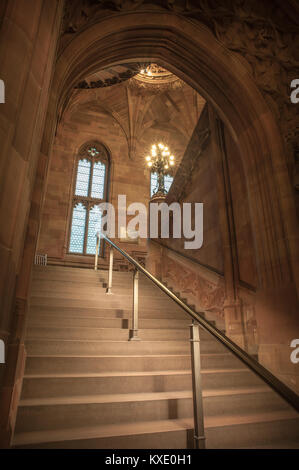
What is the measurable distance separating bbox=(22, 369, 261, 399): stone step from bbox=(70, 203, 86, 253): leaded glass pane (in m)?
9.27

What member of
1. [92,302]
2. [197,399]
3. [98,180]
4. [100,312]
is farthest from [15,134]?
[98,180]

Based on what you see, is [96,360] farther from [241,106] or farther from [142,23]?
[142,23]

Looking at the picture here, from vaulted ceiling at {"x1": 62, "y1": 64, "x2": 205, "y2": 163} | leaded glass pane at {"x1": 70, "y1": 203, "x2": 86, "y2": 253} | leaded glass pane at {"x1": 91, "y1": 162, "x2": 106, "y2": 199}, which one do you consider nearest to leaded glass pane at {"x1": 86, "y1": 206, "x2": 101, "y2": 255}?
leaded glass pane at {"x1": 70, "y1": 203, "x2": 86, "y2": 253}

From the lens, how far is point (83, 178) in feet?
39.7

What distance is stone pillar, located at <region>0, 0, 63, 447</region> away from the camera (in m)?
1.18

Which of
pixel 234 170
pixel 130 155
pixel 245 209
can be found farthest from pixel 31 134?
pixel 130 155

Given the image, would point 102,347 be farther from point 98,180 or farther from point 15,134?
point 98,180

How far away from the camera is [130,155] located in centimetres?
1275

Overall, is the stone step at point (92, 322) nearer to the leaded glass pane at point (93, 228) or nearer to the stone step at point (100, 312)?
the stone step at point (100, 312)

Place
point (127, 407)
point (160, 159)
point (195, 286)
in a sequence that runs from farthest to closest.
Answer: point (160, 159) < point (195, 286) < point (127, 407)

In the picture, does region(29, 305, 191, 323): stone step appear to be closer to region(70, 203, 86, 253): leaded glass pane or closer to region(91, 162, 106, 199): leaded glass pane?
region(70, 203, 86, 253): leaded glass pane

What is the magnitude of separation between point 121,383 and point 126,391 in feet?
0.23

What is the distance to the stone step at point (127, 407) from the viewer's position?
1.64 meters

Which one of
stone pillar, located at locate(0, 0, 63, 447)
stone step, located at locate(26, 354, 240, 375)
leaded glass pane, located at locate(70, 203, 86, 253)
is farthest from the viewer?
leaded glass pane, located at locate(70, 203, 86, 253)
